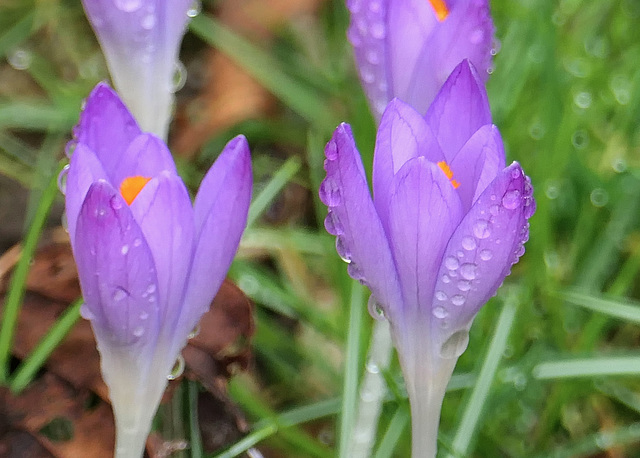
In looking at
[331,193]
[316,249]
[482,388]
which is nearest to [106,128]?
[331,193]

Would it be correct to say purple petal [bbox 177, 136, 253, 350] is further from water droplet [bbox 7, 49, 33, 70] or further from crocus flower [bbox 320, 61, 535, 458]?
water droplet [bbox 7, 49, 33, 70]

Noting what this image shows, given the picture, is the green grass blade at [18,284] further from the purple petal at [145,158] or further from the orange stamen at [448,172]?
the orange stamen at [448,172]

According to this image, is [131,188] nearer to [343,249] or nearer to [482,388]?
[343,249]

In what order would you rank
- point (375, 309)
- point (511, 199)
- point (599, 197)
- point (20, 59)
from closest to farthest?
point (511, 199)
point (375, 309)
point (599, 197)
point (20, 59)

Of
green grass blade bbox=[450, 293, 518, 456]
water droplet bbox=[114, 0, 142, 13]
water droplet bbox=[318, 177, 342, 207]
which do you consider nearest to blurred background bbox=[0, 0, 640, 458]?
green grass blade bbox=[450, 293, 518, 456]

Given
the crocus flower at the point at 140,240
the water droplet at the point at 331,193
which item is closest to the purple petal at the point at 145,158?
the crocus flower at the point at 140,240

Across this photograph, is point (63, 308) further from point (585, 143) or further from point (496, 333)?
point (585, 143)
